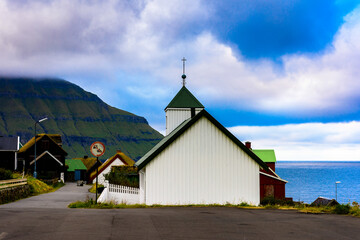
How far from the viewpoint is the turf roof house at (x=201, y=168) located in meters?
24.5

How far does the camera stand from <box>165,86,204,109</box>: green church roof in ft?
115

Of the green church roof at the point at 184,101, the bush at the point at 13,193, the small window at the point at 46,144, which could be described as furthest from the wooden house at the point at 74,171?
the green church roof at the point at 184,101

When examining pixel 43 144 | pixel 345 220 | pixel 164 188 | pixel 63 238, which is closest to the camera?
pixel 63 238

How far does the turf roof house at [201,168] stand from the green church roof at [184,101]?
1027 centimetres

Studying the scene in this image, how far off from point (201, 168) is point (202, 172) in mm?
238

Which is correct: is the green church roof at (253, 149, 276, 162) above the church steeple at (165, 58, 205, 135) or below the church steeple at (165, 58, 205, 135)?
below

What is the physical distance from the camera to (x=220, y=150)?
82.1 feet

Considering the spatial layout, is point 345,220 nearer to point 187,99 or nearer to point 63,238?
point 63,238

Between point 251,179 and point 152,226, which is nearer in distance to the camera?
point 152,226

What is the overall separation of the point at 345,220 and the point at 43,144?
70.1 m

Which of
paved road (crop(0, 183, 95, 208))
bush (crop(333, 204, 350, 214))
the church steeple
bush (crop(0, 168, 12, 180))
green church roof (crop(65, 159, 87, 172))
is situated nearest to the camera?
bush (crop(333, 204, 350, 214))

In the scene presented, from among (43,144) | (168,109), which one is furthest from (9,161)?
(168,109)

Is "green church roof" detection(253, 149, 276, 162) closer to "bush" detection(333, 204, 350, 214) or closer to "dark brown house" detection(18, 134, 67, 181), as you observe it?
"dark brown house" detection(18, 134, 67, 181)

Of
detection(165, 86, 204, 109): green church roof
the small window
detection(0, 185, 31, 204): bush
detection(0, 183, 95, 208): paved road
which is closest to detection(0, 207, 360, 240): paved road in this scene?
detection(0, 183, 95, 208): paved road
